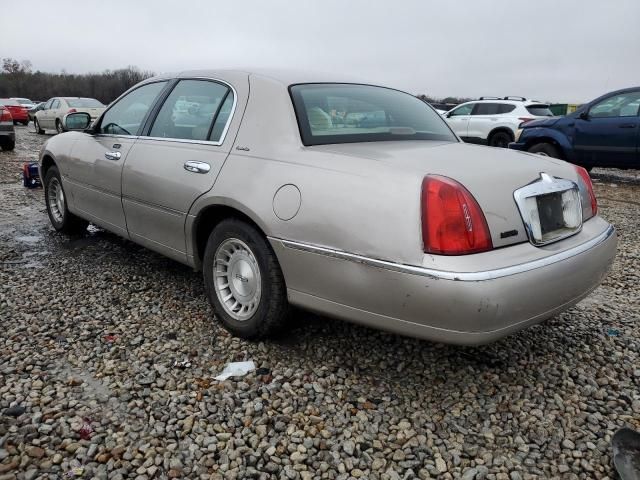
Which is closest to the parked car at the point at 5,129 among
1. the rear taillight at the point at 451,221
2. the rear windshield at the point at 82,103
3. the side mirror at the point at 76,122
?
the rear windshield at the point at 82,103

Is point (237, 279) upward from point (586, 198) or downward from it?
downward

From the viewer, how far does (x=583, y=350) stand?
2986 millimetres

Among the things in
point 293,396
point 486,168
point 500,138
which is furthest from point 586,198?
point 500,138

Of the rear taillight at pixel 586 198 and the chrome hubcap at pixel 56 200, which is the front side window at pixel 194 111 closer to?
the chrome hubcap at pixel 56 200

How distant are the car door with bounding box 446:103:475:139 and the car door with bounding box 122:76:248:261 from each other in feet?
37.1

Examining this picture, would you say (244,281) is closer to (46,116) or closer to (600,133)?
(600,133)

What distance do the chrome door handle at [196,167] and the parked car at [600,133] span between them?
817 cm

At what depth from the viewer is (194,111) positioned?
3.39m

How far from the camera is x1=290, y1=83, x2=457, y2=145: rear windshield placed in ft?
9.19

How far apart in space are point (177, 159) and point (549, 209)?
2136 mm

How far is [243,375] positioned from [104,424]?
69 centimetres

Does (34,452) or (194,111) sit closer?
(34,452)

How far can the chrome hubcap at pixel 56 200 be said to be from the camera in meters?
4.98

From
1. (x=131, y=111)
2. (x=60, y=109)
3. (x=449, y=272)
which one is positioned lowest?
(x=60, y=109)
